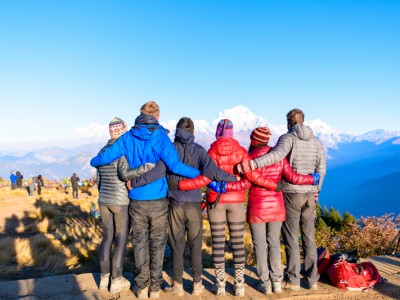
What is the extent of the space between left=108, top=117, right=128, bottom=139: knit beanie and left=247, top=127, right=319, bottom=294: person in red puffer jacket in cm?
177

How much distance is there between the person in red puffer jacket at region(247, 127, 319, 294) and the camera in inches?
155

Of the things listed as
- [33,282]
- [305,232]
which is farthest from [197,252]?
[33,282]

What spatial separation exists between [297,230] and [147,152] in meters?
2.33

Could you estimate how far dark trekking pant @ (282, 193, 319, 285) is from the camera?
4.12 metres

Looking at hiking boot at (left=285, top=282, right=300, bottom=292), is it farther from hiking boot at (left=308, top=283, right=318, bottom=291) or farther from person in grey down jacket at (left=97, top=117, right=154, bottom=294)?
person in grey down jacket at (left=97, top=117, right=154, bottom=294)

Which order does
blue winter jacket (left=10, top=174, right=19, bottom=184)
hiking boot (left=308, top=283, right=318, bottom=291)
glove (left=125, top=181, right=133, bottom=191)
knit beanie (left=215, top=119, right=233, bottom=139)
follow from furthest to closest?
blue winter jacket (left=10, top=174, right=19, bottom=184), hiking boot (left=308, top=283, right=318, bottom=291), knit beanie (left=215, top=119, right=233, bottom=139), glove (left=125, top=181, right=133, bottom=191)

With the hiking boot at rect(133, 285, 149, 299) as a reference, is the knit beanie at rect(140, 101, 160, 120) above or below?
above

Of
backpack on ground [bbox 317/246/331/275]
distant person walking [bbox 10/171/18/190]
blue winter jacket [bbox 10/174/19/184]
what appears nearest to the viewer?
backpack on ground [bbox 317/246/331/275]

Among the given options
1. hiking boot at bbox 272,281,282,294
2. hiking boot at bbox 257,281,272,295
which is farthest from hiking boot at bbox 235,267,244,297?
hiking boot at bbox 272,281,282,294

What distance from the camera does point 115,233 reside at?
13.0ft

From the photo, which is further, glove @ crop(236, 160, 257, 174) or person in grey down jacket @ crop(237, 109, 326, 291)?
person in grey down jacket @ crop(237, 109, 326, 291)

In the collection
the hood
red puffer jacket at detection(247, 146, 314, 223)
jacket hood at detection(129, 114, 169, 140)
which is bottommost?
red puffer jacket at detection(247, 146, 314, 223)

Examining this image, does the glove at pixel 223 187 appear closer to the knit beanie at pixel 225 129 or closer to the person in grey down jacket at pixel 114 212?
the knit beanie at pixel 225 129

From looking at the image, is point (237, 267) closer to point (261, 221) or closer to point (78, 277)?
point (261, 221)
